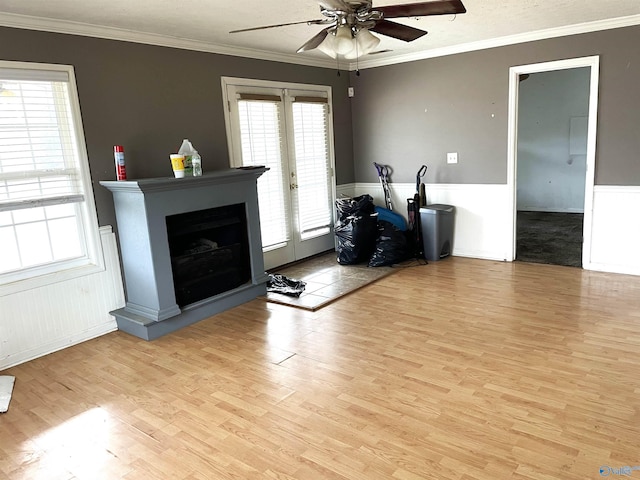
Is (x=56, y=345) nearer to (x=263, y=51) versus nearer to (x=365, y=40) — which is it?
(x=365, y=40)

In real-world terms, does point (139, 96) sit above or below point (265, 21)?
below

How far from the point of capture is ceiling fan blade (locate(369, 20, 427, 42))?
8.70ft

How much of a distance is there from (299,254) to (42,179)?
9.75 feet

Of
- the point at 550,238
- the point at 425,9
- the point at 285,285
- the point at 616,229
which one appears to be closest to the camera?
the point at 425,9

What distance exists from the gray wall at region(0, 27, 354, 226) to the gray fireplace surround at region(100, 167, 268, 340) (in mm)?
290

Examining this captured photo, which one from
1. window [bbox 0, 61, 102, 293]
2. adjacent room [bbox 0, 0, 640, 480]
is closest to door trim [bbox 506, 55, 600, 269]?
adjacent room [bbox 0, 0, 640, 480]

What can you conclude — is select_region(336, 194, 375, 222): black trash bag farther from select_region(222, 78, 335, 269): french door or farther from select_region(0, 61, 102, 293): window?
select_region(0, 61, 102, 293): window

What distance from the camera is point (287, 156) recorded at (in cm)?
539

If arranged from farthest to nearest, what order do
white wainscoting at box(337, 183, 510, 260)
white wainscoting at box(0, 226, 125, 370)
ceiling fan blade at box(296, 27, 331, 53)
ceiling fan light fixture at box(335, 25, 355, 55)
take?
1. white wainscoting at box(337, 183, 510, 260)
2. white wainscoting at box(0, 226, 125, 370)
3. ceiling fan blade at box(296, 27, 331, 53)
4. ceiling fan light fixture at box(335, 25, 355, 55)

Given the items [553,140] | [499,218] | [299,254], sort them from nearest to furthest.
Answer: [499,218] → [299,254] → [553,140]

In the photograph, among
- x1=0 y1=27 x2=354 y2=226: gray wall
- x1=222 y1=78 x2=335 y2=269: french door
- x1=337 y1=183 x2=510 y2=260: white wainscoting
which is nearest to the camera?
x1=0 y1=27 x2=354 y2=226: gray wall

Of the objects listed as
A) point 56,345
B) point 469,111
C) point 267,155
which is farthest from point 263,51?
point 56,345

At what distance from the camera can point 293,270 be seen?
17.7ft

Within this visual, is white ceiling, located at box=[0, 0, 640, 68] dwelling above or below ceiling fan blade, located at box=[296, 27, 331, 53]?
above
